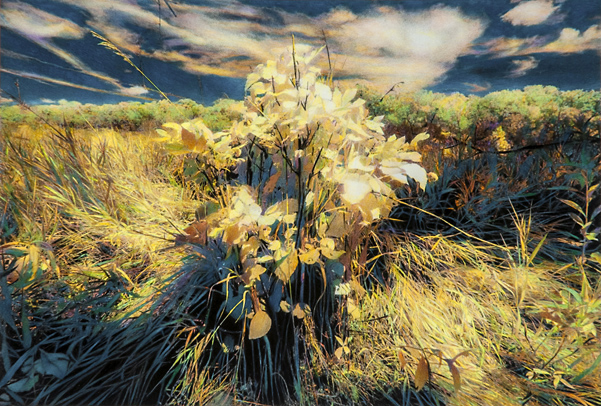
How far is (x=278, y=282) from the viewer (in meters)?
0.93

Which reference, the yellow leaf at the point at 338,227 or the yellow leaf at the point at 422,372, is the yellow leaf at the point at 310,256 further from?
the yellow leaf at the point at 422,372

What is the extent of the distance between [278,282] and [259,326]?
14 centimetres

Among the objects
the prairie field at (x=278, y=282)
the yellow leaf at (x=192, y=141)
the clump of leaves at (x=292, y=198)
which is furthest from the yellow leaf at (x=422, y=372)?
the yellow leaf at (x=192, y=141)

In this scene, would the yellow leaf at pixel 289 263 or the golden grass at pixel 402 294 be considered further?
the golden grass at pixel 402 294

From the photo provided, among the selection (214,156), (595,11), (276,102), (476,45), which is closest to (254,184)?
(214,156)

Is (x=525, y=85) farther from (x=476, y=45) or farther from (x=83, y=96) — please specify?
(x=83, y=96)

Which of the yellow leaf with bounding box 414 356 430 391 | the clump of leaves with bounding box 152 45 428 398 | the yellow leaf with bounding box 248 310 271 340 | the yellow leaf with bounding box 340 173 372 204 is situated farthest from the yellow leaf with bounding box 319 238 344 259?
the yellow leaf with bounding box 414 356 430 391

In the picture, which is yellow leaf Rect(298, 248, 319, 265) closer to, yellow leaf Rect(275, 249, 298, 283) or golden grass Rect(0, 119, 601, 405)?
yellow leaf Rect(275, 249, 298, 283)

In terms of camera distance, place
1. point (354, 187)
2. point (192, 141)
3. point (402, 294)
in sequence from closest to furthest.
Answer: point (354, 187) < point (192, 141) < point (402, 294)

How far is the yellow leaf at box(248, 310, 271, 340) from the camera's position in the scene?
0.83 m

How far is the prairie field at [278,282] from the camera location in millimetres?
844

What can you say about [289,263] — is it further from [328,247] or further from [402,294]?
[402,294]

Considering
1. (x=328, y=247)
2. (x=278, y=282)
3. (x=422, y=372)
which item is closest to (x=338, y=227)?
(x=328, y=247)

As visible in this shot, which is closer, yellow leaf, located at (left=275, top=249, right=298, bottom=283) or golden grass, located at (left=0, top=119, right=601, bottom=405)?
yellow leaf, located at (left=275, top=249, right=298, bottom=283)
